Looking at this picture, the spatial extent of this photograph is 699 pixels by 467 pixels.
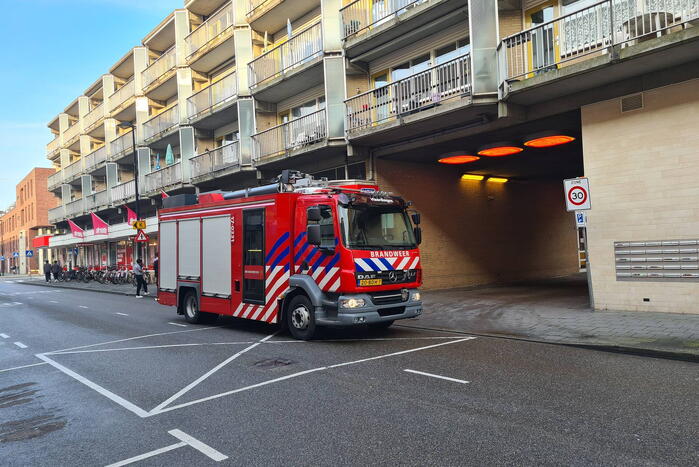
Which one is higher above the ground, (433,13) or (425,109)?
(433,13)

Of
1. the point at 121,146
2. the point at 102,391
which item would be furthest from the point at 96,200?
the point at 102,391

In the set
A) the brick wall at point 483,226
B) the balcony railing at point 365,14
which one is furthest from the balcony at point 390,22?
the brick wall at point 483,226

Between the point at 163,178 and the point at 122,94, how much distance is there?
431 inches

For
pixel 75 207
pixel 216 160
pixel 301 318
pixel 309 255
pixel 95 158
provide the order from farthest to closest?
1. pixel 75 207
2. pixel 95 158
3. pixel 216 160
4. pixel 301 318
5. pixel 309 255

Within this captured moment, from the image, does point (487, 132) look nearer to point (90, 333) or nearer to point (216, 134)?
point (90, 333)

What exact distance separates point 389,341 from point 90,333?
22.2 ft

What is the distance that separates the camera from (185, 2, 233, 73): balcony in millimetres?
22312

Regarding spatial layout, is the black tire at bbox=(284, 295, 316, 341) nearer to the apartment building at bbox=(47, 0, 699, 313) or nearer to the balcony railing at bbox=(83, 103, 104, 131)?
the apartment building at bbox=(47, 0, 699, 313)

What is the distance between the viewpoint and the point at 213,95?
22.7 meters

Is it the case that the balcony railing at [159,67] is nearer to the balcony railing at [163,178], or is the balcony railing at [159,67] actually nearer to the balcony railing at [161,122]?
the balcony railing at [161,122]

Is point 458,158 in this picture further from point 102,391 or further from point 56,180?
point 56,180

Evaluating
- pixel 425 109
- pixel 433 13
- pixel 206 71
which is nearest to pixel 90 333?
pixel 425 109

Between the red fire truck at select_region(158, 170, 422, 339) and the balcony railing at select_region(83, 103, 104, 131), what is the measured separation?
103ft

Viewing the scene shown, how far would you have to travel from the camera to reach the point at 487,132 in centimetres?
1324
